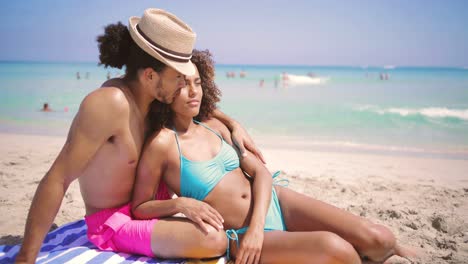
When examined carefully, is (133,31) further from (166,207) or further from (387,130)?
(387,130)

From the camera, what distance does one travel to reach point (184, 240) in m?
2.74

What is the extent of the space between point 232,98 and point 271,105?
10.4ft

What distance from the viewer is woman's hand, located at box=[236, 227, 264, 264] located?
2.71 meters

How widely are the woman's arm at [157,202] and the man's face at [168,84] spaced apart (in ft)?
0.91

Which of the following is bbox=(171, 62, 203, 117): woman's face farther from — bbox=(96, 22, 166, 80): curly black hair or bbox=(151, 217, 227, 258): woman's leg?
bbox=(151, 217, 227, 258): woman's leg

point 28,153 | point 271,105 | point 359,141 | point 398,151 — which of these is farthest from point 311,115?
point 28,153

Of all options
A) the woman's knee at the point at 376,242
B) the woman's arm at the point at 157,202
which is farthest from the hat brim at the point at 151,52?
the woman's knee at the point at 376,242

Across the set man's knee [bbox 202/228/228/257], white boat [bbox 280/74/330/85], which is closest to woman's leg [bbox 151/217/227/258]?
man's knee [bbox 202/228/228/257]

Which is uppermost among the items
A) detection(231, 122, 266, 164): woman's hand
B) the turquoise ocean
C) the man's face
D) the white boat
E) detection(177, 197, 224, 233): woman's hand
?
the man's face

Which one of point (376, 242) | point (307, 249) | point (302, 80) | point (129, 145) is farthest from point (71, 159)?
point (302, 80)

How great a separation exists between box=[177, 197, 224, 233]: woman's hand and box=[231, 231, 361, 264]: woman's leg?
381 millimetres

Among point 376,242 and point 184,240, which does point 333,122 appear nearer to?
point 376,242

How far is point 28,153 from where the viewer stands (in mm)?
7289

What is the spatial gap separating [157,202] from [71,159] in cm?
66
